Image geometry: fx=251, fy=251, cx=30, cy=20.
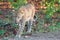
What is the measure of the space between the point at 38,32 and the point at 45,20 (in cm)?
140

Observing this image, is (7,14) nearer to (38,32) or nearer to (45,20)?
(45,20)

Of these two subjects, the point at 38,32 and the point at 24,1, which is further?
the point at 24,1

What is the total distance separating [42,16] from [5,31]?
2.46 m

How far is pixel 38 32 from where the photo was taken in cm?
933

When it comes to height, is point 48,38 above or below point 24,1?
below

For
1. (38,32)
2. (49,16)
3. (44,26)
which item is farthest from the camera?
(49,16)

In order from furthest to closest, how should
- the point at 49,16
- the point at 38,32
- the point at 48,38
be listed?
the point at 49,16
the point at 38,32
the point at 48,38

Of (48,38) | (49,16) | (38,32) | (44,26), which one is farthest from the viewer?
(49,16)

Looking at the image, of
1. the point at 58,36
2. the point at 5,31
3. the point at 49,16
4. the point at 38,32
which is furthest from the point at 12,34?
the point at 49,16

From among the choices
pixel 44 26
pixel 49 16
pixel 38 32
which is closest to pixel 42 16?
pixel 49 16

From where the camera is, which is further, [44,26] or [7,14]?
[7,14]

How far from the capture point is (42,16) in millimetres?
11172

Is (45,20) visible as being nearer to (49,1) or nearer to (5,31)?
(49,1)

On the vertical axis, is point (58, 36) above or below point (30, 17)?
below
